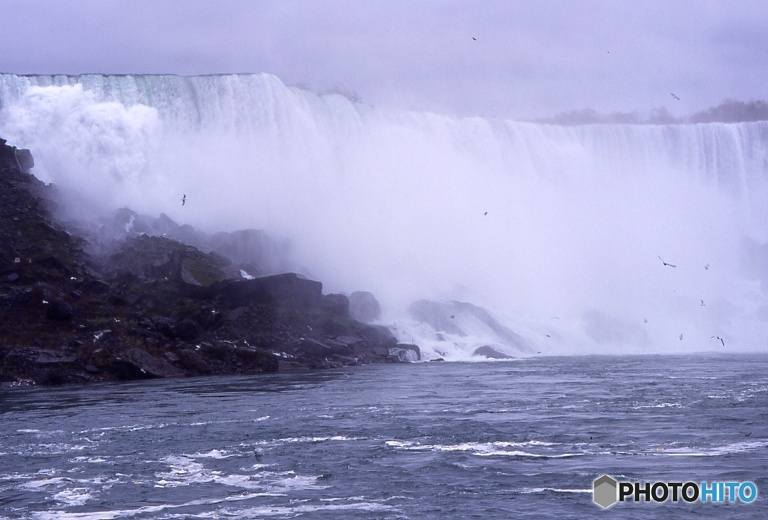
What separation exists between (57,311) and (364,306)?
1925 centimetres

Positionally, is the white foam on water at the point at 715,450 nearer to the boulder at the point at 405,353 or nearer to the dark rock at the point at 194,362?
the dark rock at the point at 194,362

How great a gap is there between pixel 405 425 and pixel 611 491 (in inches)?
333

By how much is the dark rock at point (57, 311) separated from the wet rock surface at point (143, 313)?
0.13 feet

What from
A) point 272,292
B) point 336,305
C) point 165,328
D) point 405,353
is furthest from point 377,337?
point 165,328

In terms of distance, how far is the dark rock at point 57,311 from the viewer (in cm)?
4216

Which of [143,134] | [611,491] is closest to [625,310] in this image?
[143,134]

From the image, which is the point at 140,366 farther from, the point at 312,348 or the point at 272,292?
the point at 272,292

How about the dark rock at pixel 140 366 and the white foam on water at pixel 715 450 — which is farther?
the dark rock at pixel 140 366

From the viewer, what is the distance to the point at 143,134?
64.9m

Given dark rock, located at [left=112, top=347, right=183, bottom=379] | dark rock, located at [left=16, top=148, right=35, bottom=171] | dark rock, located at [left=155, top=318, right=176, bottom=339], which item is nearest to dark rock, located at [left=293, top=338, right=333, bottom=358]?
dark rock, located at [left=155, top=318, right=176, bottom=339]

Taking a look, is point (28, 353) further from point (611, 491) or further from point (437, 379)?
point (611, 491)

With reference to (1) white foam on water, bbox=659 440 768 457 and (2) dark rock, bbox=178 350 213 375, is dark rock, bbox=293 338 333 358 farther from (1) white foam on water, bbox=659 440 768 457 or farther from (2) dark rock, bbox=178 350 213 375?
(1) white foam on water, bbox=659 440 768 457

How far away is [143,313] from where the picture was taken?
45000 millimetres

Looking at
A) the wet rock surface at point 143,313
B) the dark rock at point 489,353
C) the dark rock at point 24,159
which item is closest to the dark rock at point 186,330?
the wet rock surface at point 143,313
